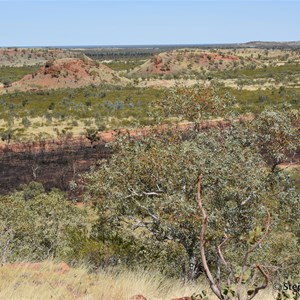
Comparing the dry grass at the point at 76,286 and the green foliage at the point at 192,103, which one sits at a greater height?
the green foliage at the point at 192,103

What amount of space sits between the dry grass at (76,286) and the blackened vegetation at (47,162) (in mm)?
20111

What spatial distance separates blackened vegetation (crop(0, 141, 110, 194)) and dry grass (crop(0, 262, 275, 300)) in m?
20.1

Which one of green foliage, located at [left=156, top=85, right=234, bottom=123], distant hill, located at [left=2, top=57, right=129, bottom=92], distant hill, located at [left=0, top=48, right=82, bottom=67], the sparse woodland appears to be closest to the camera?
the sparse woodland

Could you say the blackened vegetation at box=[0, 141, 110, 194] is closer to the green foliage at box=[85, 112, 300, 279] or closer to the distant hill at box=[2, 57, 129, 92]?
the green foliage at box=[85, 112, 300, 279]

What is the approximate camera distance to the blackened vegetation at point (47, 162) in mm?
28984

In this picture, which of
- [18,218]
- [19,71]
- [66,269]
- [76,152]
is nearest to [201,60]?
[19,71]

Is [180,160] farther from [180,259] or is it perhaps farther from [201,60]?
[201,60]

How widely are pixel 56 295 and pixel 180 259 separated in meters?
6.34

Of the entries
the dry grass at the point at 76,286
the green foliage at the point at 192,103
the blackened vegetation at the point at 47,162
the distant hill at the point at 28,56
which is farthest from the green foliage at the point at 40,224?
the distant hill at the point at 28,56

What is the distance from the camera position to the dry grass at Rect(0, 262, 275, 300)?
21.0ft

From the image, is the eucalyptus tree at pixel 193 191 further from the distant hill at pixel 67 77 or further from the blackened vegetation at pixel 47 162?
the distant hill at pixel 67 77

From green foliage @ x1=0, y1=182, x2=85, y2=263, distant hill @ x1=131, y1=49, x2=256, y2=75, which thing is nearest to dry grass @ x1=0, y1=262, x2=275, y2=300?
green foliage @ x1=0, y1=182, x2=85, y2=263

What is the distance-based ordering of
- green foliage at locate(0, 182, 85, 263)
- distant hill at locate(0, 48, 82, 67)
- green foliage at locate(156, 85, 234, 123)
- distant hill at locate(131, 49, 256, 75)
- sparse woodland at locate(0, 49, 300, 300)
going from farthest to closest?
distant hill at locate(0, 48, 82, 67)
distant hill at locate(131, 49, 256, 75)
green foliage at locate(0, 182, 85, 263)
green foliage at locate(156, 85, 234, 123)
sparse woodland at locate(0, 49, 300, 300)

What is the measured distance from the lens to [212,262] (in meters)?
11.4
